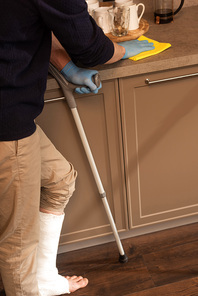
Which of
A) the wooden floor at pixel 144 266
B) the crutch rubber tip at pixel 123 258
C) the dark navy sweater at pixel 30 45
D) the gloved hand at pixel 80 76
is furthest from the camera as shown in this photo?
the crutch rubber tip at pixel 123 258

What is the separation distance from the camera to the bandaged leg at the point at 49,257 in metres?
1.74

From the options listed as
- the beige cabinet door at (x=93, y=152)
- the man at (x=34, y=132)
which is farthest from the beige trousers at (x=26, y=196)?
the beige cabinet door at (x=93, y=152)

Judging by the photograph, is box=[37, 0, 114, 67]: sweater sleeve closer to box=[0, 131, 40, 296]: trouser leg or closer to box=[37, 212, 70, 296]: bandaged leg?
box=[0, 131, 40, 296]: trouser leg

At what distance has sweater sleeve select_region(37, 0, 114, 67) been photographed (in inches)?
45.6

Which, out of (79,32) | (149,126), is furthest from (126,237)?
(79,32)

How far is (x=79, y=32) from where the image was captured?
126 centimetres

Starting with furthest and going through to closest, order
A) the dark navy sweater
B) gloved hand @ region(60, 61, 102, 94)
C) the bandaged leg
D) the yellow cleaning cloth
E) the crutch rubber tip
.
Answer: the crutch rubber tip → the bandaged leg → the yellow cleaning cloth → gloved hand @ region(60, 61, 102, 94) → the dark navy sweater

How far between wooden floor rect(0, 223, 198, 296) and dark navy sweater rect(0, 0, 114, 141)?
0.93 meters

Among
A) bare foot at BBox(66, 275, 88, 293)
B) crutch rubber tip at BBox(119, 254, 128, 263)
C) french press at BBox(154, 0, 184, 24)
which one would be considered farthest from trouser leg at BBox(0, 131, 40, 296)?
french press at BBox(154, 0, 184, 24)

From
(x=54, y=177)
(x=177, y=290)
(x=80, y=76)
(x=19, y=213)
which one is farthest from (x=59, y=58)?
(x=177, y=290)

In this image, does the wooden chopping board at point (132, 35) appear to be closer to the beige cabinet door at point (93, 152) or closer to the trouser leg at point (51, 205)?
the beige cabinet door at point (93, 152)

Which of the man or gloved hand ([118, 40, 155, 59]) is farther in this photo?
gloved hand ([118, 40, 155, 59])

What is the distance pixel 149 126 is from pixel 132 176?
26 centimetres

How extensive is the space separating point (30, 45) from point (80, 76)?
316mm
